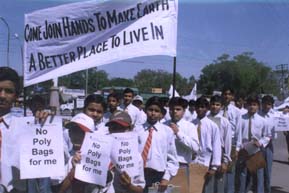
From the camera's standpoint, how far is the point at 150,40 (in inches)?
217

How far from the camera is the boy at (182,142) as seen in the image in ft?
19.7

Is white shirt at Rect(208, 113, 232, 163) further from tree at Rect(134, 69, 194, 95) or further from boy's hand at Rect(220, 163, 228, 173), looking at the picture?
tree at Rect(134, 69, 194, 95)

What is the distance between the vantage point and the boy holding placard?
14.8 feet

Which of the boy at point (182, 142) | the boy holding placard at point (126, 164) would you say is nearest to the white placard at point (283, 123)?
the boy at point (182, 142)

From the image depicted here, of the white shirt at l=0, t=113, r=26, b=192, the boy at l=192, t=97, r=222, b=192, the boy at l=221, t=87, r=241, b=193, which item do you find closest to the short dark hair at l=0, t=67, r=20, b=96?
the white shirt at l=0, t=113, r=26, b=192

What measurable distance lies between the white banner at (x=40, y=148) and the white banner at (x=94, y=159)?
166mm

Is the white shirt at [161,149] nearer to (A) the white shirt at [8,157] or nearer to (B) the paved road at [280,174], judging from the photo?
(A) the white shirt at [8,157]

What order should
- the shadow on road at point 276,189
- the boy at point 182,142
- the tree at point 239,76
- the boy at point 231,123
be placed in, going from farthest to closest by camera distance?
the tree at point 239,76 → the shadow on road at point 276,189 → the boy at point 231,123 → the boy at point 182,142

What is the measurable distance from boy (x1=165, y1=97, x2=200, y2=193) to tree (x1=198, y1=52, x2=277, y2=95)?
69.2 metres

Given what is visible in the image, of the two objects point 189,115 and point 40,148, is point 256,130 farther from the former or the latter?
point 40,148

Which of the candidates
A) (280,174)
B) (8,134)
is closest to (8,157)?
(8,134)

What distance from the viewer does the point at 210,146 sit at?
277 inches

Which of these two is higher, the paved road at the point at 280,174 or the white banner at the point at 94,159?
the white banner at the point at 94,159

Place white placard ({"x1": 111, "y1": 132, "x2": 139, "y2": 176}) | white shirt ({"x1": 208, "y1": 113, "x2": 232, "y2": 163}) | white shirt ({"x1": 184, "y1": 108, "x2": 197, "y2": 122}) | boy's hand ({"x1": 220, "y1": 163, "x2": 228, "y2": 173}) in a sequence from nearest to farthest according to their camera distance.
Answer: white placard ({"x1": 111, "y1": 132, "x2": 139, "y2": 176}) → boy's hand ({"x1": 220, "y1": 163, "x2": 228, "y2": 173}) → white shirt ({"x1": 208, "y1": 113, "x2": 232, "y2": 163}) → white shirt ({"x1": 184, "y1": 108, "x2": 197, "y2": 122})
